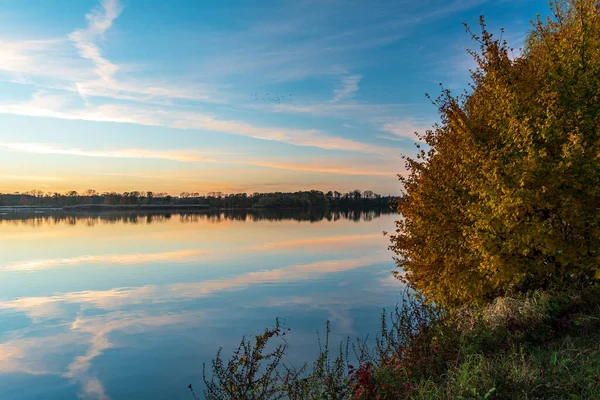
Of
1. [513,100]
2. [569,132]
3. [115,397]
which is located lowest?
[115,397]

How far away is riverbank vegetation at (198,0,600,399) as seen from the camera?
8.88m

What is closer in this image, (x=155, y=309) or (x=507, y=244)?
(x=507, y=244)

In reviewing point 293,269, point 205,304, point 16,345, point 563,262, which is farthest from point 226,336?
point 293,269

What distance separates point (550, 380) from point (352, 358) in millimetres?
7108

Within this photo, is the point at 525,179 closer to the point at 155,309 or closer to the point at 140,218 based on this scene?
the point at 155,309

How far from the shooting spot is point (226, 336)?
16.1 meters

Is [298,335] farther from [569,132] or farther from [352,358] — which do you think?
[569,132]

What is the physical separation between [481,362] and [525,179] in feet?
14.6

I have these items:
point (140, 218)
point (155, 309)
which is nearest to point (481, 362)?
point (155, 309)

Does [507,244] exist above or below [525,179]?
below

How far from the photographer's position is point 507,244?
10797 mm

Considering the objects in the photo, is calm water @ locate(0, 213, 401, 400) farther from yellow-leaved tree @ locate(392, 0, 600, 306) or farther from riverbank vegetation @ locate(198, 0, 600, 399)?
yellow-leaved tree @ locate(392, 0, 600, 306)

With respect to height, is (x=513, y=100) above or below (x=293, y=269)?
above

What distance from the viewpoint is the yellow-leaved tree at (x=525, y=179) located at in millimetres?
10430
